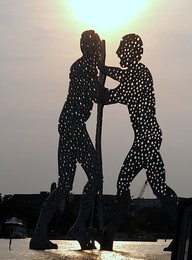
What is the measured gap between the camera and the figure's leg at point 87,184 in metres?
24.7

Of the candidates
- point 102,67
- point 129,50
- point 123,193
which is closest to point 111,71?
point 102,67

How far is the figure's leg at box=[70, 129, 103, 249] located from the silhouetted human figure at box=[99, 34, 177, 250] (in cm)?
81

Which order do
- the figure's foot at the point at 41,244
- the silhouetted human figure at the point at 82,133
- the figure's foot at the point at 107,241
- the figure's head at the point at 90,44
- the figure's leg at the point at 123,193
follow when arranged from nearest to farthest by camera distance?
the figure's leg at the point at 123,193 < the silhouetted human figure at the point at 82,133 < the figure's head at the point at 90,44 < the figure's foot at the point at 107,241 < the figure's foot at the point at 41,244

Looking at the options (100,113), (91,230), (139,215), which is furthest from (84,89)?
(139,215)

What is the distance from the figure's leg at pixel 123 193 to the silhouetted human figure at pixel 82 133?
0.71 meters

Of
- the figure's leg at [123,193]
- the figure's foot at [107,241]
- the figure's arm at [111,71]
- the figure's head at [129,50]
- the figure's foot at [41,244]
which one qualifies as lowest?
the figure's foot at [41,244]

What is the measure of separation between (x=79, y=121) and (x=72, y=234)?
149 inches

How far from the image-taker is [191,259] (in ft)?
13.7

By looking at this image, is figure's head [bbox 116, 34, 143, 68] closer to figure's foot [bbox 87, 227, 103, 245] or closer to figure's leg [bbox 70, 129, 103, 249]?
figure's leg [bbox 70, 129, 103, 249]

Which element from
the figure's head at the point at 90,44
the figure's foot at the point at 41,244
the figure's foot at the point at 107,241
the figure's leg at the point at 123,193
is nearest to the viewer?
the figure's leg at the point at 123,193

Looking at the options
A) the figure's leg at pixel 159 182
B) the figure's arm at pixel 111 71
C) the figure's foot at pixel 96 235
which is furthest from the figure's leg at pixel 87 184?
the figure's arm at pixel 111 71

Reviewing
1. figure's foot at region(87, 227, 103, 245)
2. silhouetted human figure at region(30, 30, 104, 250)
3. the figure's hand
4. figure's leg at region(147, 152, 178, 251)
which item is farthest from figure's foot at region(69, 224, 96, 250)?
the figure's hand

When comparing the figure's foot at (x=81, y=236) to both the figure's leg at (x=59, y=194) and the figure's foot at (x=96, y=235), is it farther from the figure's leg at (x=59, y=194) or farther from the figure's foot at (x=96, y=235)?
the figure's leg at (x=59, y=194)

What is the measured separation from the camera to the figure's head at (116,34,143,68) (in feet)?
81.4
